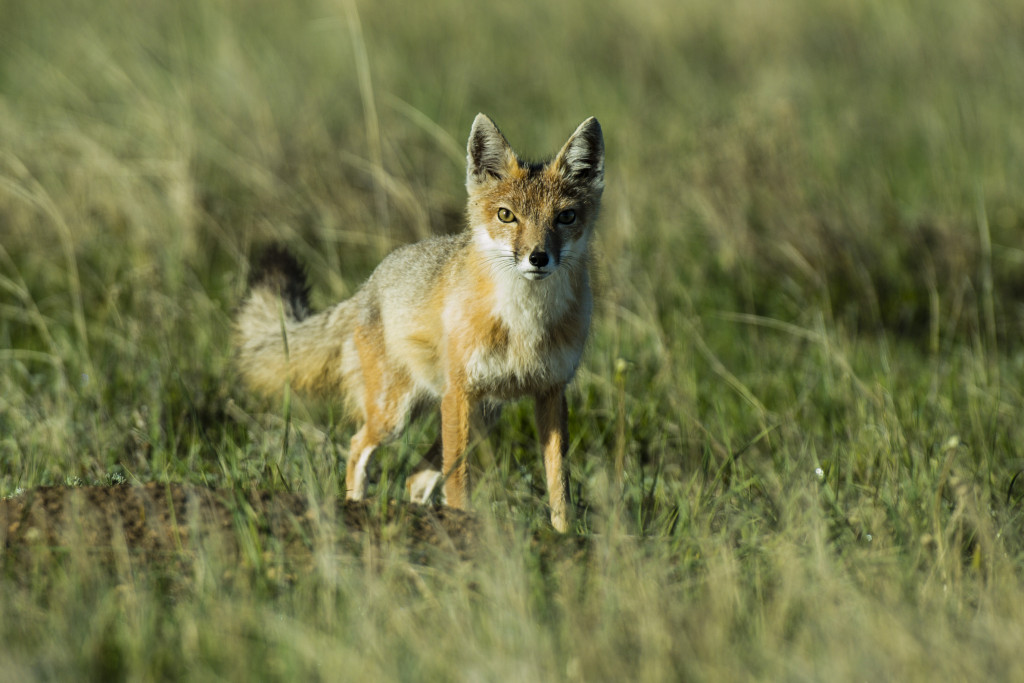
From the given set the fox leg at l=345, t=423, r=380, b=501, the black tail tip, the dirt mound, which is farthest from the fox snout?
the black tail tip

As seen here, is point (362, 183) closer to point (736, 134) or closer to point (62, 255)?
point (62, 255)

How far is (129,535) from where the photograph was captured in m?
3.18

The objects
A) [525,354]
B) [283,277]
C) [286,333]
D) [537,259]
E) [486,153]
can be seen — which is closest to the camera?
[537,259]

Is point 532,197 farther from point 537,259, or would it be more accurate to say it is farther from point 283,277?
point 283,277

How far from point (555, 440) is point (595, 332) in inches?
66.9

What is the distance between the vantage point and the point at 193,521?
3.03m

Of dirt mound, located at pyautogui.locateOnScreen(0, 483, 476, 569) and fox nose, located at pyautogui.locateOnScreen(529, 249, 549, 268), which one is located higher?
fox nose, located at pyautogui.locateOnScreen(529, 249, 549, 268)

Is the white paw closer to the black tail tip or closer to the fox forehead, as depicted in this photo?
the black tail tip

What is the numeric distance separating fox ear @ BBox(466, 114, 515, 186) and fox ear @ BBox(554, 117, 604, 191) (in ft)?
0.72

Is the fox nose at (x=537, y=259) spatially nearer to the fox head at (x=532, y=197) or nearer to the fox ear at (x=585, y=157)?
the fox head at (x=532, y=197)

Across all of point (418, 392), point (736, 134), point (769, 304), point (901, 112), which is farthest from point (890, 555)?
point (901, 112)

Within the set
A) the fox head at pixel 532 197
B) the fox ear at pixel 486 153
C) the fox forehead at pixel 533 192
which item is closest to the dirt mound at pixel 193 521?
the fox head at pixel 532 197

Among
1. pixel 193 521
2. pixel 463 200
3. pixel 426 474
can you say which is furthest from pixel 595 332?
pixel 193 521

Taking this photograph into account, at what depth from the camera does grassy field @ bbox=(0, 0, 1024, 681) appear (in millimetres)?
2767
